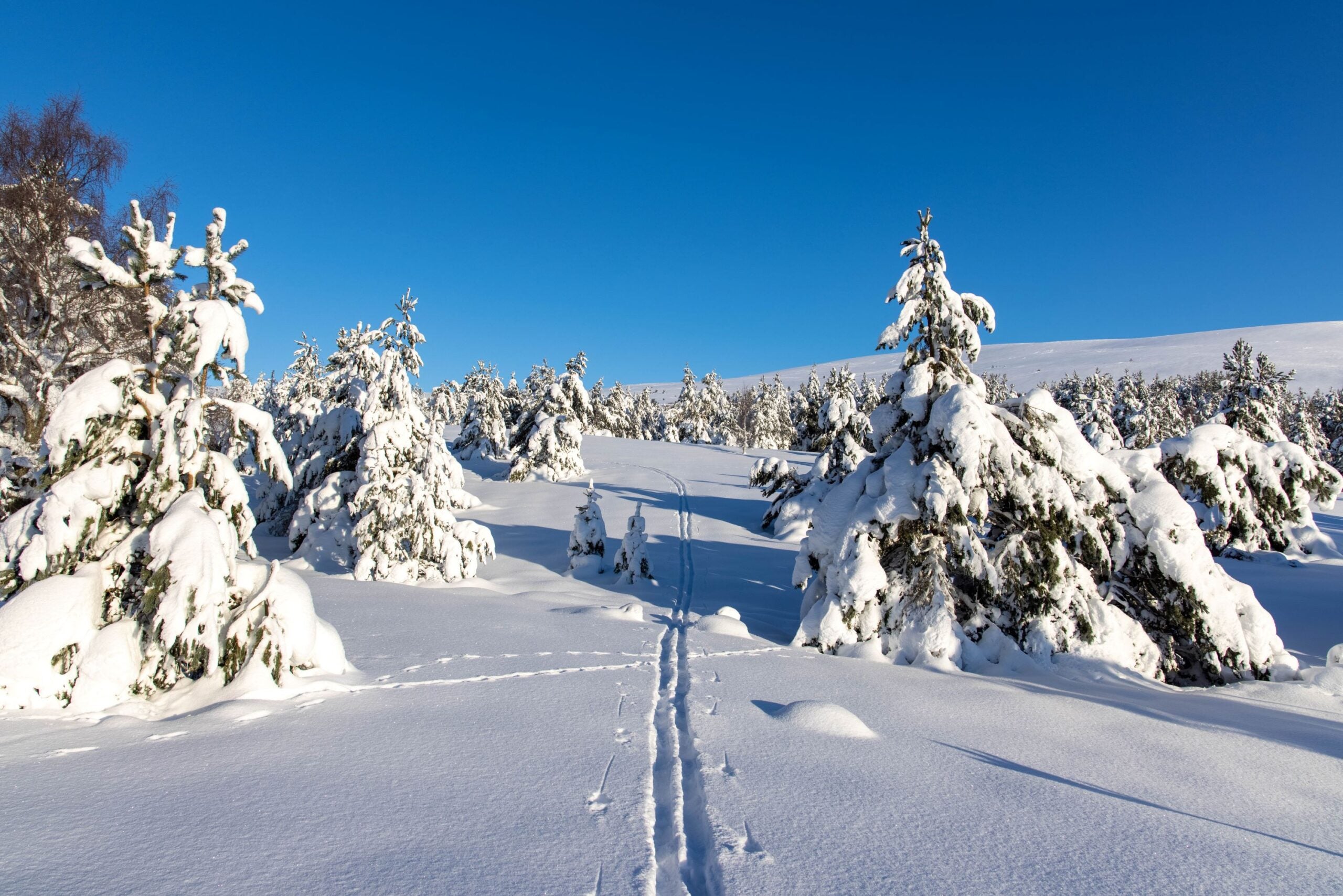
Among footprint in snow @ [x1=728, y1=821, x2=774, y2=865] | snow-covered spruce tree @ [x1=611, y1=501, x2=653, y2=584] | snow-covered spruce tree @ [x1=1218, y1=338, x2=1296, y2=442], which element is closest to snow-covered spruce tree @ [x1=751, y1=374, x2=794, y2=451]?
snow-covered spruce tree @ [x1=1218, y1=338, x2=1296, y2=442]

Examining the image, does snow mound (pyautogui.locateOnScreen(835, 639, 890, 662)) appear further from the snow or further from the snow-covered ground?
the snow

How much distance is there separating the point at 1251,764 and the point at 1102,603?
4.57 m

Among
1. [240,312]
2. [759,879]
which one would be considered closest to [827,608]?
[759,879]

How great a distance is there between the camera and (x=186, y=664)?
221 inches

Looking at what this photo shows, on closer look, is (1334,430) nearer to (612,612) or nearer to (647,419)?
(647,419)

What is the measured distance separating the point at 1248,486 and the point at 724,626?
13.4 metres

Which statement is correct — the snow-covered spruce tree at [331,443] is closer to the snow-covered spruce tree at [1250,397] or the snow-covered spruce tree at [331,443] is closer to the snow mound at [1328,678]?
the snow mound at [1328,678]

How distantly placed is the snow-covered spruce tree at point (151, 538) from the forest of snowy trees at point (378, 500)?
2 centimetres

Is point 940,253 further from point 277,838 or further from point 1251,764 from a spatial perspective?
point 277,838

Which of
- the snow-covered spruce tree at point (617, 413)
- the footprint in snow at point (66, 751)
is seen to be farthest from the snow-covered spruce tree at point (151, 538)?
the snow-covered spruce tree at point (617, 413)

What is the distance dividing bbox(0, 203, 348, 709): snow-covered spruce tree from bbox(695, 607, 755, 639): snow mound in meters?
6.05

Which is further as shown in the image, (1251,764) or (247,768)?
(1251,764)

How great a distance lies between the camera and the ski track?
130 inches

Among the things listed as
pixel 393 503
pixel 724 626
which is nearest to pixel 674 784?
pixel 724 626
